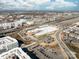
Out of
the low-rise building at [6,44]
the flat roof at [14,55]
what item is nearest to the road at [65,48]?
the flat roof at [14,55]

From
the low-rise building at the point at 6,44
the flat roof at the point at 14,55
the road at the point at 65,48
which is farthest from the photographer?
the low-rise building at the point at 6,44

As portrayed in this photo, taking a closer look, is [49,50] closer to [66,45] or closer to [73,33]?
[66,45]

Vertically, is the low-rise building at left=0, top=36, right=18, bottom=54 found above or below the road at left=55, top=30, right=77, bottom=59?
above

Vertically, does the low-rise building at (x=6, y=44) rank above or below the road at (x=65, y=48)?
above

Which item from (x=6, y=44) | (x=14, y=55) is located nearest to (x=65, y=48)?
(x=14, y=55)

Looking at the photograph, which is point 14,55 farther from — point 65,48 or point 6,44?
point 65,48

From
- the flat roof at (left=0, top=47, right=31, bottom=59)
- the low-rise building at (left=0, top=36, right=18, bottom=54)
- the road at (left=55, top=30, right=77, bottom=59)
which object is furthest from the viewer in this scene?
the low-rise building at (left=0, top=36, right=18, bottom=54)

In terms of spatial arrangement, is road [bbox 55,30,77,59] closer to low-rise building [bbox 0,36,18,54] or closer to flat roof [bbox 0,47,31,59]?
flat roof [bbox 0,47,31,59]

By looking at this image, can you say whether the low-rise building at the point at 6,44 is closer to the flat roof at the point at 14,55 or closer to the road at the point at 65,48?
the flat roof at the point at 14,55

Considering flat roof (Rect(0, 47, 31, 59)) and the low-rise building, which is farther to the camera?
→ the low-rise building

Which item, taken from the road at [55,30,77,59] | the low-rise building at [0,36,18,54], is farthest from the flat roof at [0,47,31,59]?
the road at [55,30,77,59]

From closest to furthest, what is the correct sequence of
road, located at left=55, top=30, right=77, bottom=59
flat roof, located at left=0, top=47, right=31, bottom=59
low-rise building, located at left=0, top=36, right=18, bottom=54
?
1. flat roof, located at left=0, top=47, right=31, bottom=59
2. road, located at left=55, top=30, right=77, bottom=59
3. low-rise building, located at left=0, top=36, right=18, bottom=54
